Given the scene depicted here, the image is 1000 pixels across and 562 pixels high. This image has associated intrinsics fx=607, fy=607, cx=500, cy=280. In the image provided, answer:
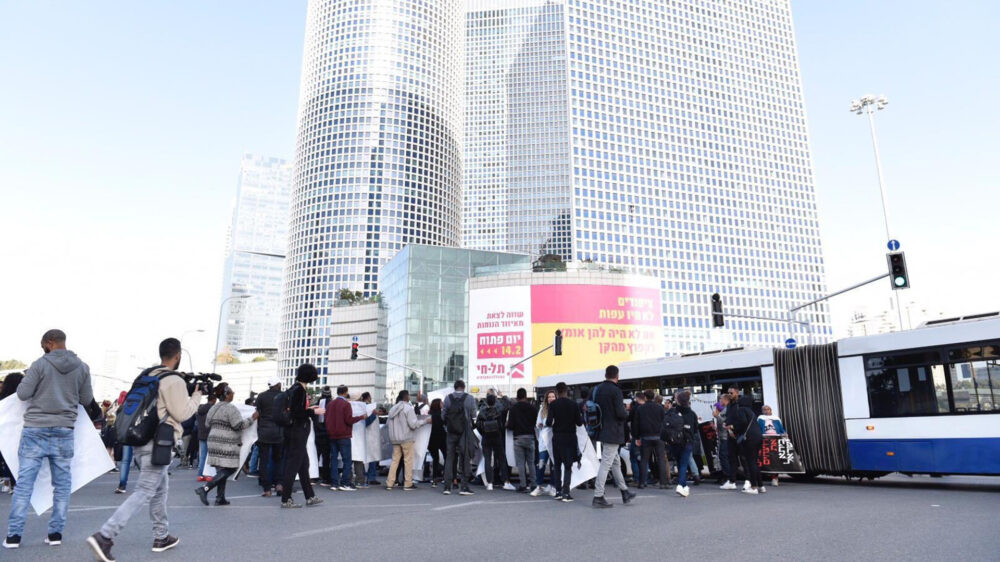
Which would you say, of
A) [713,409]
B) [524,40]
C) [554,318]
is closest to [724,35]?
[524,40]

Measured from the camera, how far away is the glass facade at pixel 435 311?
70.7m

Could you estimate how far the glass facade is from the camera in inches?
2783

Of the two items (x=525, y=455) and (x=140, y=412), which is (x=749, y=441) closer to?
(x=525, y=455)

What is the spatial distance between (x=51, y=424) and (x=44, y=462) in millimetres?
774

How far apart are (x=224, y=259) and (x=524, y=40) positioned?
4601 inches

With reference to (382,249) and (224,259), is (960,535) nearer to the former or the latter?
(382,249)

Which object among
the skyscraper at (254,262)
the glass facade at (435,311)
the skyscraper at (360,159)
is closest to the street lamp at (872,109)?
the glass facade at (435,311)

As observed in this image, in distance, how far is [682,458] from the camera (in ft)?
36.3

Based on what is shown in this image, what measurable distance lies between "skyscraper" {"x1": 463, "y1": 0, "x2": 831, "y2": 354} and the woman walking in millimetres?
108266

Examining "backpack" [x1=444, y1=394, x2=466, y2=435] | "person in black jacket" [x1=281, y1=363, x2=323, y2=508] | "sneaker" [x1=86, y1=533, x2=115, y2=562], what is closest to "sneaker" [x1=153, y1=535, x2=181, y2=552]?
"sneaker" [x1=86, y1=533, x2=115, y2=562]

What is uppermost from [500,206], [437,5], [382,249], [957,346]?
[437,5]

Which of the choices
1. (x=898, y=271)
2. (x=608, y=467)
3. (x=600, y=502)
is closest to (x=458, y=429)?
(x=608, y=467)

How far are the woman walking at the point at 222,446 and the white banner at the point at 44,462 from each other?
2986 mm

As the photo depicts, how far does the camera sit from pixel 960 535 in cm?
604
